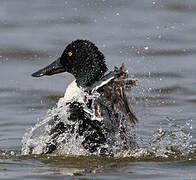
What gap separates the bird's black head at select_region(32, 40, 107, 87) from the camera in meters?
8.59

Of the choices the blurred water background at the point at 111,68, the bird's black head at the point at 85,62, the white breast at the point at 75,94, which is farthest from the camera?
the bird's black head at the point at 85,62

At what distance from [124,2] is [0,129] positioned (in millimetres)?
5970

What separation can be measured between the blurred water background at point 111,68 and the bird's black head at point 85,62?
2.99 feet

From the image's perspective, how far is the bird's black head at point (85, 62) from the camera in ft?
28.2

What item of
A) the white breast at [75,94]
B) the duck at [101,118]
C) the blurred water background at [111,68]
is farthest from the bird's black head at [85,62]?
the blurred water background at [111,68]

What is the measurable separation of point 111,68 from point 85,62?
126 inches

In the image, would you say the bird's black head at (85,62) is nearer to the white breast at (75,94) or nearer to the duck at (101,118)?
the white breast at (75,94)

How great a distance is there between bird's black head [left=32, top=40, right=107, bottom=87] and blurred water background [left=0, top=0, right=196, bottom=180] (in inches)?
35.9

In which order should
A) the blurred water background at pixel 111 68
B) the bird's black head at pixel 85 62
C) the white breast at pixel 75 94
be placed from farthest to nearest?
1. the bird's black head at pixel 85 62
2. the white breast at pixel 75 94
3. the blurred water background at pixel 111 68

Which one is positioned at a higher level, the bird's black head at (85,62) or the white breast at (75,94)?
the bird's black head at (85,62)

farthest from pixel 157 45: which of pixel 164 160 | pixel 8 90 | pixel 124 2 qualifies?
pixel 164 160

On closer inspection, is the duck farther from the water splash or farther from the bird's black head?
the water splash

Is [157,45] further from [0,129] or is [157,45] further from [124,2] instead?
[0,129]

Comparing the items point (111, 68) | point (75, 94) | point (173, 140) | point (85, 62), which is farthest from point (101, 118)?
point (111, 68)
